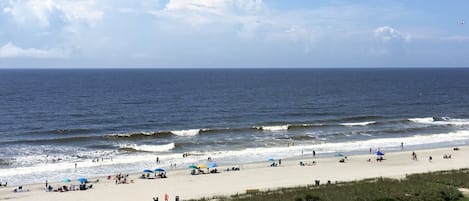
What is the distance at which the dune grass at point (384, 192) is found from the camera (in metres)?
28.6

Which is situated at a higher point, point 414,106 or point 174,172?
point 414,106

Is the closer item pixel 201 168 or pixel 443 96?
pixel 201 168

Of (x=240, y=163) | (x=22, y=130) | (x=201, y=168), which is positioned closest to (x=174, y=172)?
(x=201, y=168)

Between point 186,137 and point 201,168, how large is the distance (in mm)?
18135

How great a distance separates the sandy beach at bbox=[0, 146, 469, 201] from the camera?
3597cm

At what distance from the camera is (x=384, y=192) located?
29.9 meters

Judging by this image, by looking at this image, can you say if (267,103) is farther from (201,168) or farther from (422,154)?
(201,168)

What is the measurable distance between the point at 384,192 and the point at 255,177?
46.3 ft

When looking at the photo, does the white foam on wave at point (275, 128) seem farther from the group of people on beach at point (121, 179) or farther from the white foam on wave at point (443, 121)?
the group of people on beach at point (121, 179)

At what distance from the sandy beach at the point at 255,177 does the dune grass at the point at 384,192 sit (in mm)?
4674

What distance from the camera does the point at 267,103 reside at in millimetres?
100062

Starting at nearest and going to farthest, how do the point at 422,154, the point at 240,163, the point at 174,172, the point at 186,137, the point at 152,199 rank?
the point at 152,199 < the point at 174,172 < the point at 240,163 < the point at 422,154 < the point at 186,137

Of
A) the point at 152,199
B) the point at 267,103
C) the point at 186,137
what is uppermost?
the point at 267,103

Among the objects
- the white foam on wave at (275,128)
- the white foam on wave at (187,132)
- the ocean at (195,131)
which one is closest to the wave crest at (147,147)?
the ocean at (195,131)
